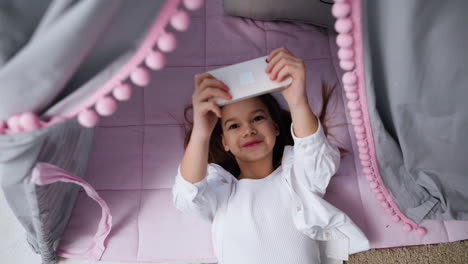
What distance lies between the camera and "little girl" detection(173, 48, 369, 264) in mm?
990

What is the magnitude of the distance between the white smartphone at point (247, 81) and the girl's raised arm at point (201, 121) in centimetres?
2

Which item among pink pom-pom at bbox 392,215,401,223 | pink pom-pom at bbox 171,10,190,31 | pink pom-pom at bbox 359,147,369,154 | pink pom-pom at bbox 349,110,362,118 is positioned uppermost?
pink pom-pom at bbox 171,10,190,31

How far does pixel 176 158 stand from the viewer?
4.03ft

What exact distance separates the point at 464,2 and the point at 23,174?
0.86m

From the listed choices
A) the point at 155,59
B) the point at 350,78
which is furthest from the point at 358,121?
the point at 155,59

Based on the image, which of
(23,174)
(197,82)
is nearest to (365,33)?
(197,82)

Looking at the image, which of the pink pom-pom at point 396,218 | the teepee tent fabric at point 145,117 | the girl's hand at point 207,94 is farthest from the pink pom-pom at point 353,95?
the pink pom-pom at point 396,218

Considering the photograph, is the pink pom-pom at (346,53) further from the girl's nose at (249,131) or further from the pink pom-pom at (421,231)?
the pink pom-pom at (421,231)

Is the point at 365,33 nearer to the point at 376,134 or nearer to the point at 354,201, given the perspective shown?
the point at 376,134

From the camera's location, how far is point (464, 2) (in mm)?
711

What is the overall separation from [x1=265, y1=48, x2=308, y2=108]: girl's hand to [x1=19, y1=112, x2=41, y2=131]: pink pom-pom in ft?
1.53

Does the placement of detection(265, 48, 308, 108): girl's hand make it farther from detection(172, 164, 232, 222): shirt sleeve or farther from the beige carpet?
the beige carpet

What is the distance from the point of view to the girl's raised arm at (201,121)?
0.89 m

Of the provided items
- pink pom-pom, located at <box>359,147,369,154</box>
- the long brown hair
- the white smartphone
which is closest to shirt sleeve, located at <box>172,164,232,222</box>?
the long brown hair
